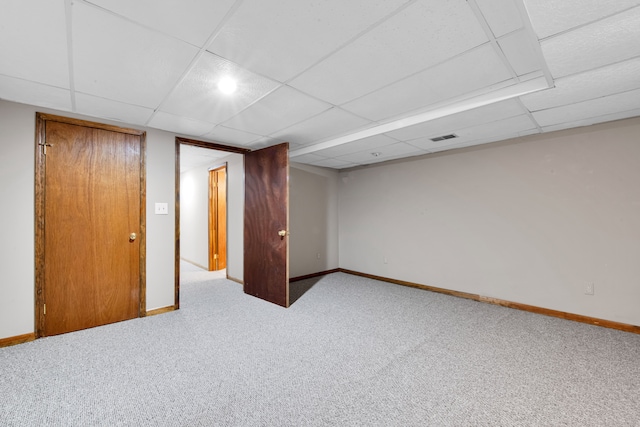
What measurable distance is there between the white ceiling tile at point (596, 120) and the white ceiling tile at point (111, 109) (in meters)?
4.25

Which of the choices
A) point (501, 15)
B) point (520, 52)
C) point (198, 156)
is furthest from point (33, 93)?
point (520, 52)

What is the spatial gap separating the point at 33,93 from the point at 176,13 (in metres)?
1.89

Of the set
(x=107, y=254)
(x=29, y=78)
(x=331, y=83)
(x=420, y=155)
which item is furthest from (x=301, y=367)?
(x=420, y=155)

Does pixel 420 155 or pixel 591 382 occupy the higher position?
pixel 420 155

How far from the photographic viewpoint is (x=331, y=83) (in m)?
2.08

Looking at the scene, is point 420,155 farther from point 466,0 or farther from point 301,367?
point 301,367

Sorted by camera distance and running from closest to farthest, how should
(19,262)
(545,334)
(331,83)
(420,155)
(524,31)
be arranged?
(524,31) → (331,83) → (19,262) → (545,334) → (420,155)

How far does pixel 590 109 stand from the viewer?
2496 mm

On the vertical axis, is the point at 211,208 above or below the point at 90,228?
above

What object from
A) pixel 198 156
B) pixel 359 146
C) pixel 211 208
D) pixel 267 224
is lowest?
pixel 267 224

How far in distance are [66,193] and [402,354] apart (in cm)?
353

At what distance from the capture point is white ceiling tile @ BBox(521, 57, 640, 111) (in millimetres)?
1827

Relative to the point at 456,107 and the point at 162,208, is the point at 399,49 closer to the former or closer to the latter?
the point at 456,107

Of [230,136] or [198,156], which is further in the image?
[198,156]
